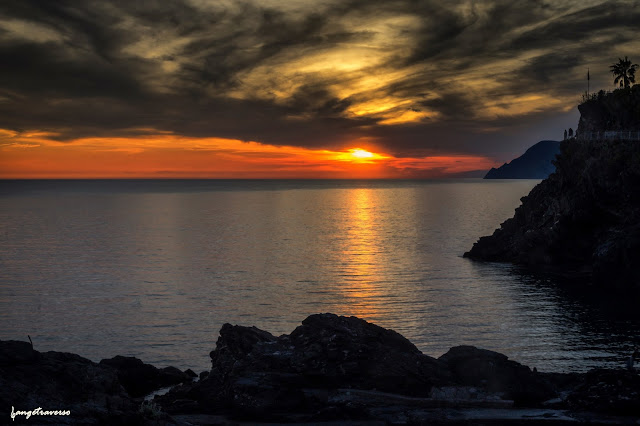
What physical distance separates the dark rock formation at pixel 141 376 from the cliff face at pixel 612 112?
77494 mm

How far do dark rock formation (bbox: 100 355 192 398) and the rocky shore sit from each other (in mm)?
1741

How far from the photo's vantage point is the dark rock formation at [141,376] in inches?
1246

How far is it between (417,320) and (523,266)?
37.4m

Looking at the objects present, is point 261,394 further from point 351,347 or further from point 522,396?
point 522,396

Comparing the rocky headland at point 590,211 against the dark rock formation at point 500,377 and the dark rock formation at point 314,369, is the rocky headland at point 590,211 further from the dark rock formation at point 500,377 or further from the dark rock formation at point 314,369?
the dark rock formation at point 314,369

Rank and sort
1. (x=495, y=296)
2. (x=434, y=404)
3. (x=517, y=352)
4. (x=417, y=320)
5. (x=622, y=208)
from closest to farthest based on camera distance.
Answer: (x=434, y=404), (x=517, y=352), (x=417, y=320), (x=495, y=296), (x=622, y=208)

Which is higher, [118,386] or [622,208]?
[622,208]

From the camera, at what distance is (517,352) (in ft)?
129

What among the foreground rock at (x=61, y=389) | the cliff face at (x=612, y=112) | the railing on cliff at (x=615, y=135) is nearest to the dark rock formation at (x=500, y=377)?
the foreground rock at (x=61, y=389)

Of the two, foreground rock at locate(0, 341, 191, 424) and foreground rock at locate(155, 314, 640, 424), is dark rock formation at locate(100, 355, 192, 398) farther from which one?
foreground rock at locate(0, 341, 191, 424)

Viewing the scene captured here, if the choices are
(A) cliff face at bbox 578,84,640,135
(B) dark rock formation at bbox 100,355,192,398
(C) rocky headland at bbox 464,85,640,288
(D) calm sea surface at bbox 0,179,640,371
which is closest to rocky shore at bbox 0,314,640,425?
(B) dark rock formation at bbox 100,355,192,398

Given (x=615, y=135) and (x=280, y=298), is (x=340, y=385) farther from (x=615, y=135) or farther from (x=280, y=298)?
(x=615, y=135)

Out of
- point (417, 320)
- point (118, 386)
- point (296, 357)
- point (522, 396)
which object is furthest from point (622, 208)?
point (118, 386)

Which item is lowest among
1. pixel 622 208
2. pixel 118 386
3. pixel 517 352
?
pixel 517 352
